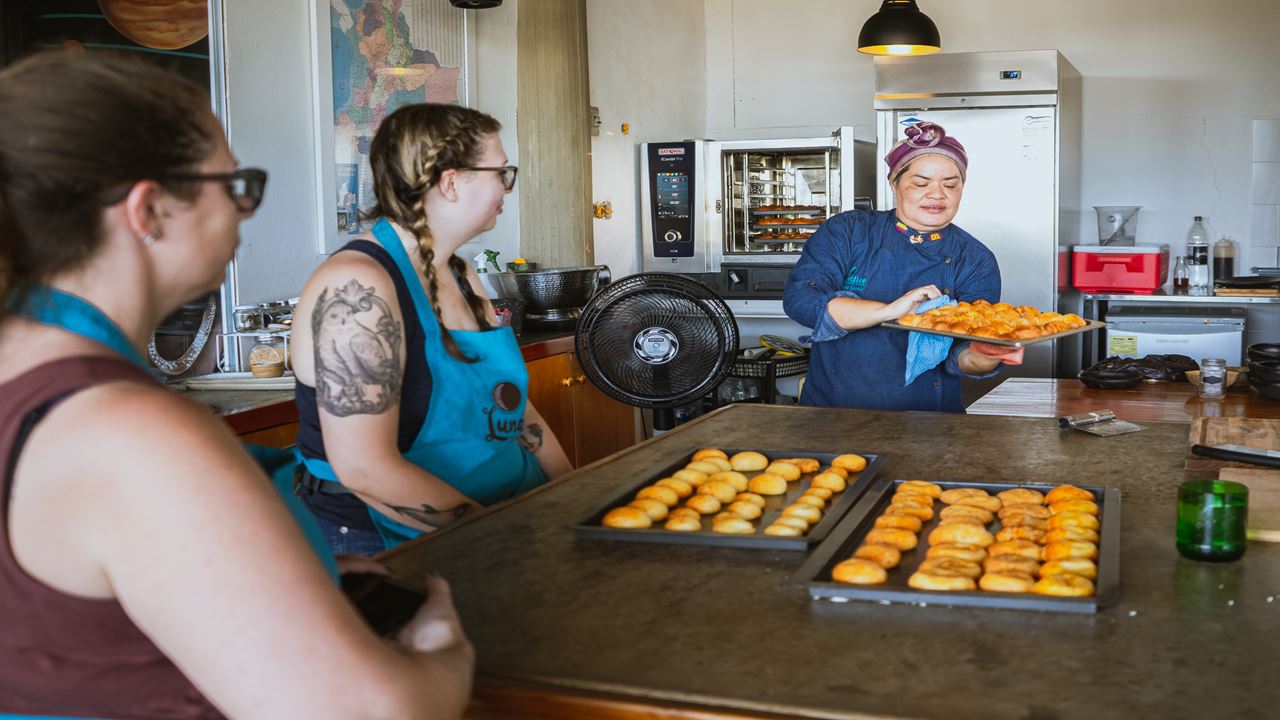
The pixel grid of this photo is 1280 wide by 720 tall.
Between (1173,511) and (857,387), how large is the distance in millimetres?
1492

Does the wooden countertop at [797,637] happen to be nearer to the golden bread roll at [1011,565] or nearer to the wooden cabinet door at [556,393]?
the golden bread roll at [1011,565]

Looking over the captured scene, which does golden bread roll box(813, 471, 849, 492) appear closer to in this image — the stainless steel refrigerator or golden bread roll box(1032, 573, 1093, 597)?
golden bread roll box(1032, 573, 1093, 597)

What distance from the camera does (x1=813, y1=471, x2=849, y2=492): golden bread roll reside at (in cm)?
209

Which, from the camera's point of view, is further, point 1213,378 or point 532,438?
point 1213,378

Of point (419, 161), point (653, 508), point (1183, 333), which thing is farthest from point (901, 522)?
point (1183, 333)

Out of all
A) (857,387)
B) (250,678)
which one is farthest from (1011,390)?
(250,678)

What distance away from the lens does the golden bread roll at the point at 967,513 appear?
1.86 m

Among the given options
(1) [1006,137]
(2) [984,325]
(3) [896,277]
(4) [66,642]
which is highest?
(1) [1006,137]

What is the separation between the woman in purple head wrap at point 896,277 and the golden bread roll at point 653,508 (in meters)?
1.46

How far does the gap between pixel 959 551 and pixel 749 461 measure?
0.69m

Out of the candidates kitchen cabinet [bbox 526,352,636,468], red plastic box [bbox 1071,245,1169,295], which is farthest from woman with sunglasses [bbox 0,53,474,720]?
red plastic box [bbox 1071,245,1169,295]

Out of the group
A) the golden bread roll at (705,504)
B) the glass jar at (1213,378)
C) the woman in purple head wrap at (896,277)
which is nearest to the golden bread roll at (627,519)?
the golden bread roll at (705,504)

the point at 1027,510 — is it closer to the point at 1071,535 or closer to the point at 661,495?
the point at 1071,535

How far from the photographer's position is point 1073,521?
5.84 ft
